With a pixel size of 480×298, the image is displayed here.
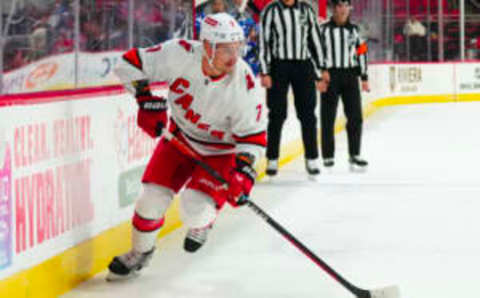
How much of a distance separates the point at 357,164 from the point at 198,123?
3650 millimetres

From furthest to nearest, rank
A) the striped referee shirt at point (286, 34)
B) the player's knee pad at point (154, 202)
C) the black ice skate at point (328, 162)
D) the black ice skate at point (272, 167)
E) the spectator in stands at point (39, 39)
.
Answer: the black ice skate at point (328, 162)
the black ice skate at point (272, 167)
the striped referee shirt at point (286, 34)
the player's knee pad at point (154, 202)
the spectator in stands at point (39, 39)

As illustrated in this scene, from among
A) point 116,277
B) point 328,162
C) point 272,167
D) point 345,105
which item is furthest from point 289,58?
point 116,277

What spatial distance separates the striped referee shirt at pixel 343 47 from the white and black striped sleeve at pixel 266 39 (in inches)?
24.4

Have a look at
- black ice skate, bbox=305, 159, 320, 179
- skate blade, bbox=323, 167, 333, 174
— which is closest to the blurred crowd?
black ice skate, bbox=305, 159, 320, 179

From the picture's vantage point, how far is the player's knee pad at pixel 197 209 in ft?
11.5

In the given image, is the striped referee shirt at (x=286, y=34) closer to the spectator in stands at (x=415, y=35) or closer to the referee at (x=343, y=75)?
the referee at (x=343, y=75)

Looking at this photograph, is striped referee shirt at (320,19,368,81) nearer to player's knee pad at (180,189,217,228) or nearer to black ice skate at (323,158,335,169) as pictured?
black ice skate at (323,158,335,169)

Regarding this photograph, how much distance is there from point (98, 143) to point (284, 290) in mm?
902

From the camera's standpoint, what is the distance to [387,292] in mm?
3225

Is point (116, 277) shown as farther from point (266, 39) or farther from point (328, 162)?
point (328, 162)

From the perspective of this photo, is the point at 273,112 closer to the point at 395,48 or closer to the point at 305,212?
the point at 305,212

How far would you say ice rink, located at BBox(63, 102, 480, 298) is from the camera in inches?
140

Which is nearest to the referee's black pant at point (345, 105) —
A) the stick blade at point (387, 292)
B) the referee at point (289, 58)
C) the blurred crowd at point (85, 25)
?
the referee at point (289, 58)

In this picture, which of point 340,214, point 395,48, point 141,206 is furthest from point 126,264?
point 395,48
